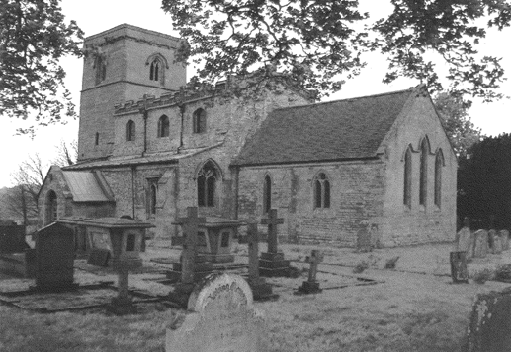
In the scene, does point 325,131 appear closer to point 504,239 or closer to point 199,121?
point 199,121

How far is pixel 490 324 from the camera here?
213 inches

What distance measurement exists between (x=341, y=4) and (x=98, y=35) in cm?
3583

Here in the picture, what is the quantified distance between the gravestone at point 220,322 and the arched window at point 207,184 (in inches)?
859

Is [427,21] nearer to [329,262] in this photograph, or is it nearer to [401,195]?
[329,262]

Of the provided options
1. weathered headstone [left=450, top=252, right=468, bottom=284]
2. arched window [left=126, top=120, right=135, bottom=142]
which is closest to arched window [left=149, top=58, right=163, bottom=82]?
arched window [left=126, top=120, right=135, bottom=142]

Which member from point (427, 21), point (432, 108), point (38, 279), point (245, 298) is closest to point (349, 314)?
point (245, 298)

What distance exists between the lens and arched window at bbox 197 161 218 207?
2765cm

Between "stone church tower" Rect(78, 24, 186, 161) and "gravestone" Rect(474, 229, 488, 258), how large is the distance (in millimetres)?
24742

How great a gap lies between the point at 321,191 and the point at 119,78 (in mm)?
20173

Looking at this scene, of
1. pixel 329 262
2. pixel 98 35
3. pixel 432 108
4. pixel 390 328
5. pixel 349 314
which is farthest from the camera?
pixel 98 35

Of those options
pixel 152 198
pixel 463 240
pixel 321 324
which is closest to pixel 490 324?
pixel 321 324

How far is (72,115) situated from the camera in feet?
39.7

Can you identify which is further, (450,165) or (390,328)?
(450,165)

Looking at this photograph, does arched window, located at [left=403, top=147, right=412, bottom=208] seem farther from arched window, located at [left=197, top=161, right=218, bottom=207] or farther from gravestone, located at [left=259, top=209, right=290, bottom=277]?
gravestone, located at [left=259, top=209, right=290, bottom=277]
